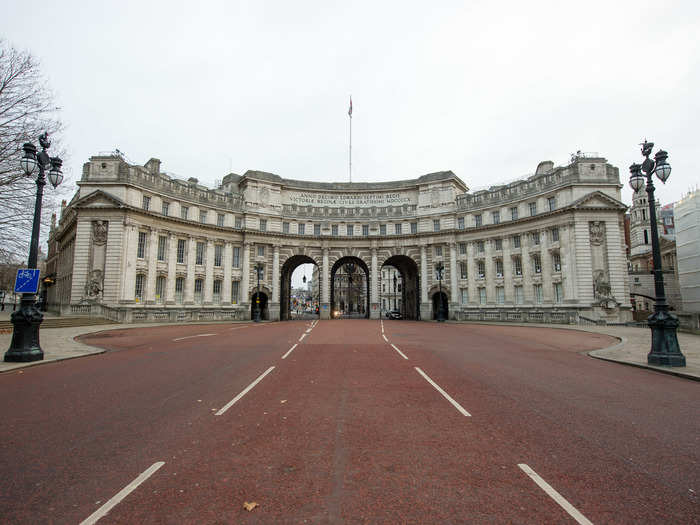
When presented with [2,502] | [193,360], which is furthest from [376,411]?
[193,360]

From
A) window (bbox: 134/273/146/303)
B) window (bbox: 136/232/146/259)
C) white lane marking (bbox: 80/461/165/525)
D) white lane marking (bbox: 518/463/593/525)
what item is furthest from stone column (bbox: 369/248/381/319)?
white lane marking (bbox: 80/461/165/525)

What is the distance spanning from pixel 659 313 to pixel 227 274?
141 ft

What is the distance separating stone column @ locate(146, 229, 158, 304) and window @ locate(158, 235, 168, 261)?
82 centimetres

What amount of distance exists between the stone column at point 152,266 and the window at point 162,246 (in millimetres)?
817

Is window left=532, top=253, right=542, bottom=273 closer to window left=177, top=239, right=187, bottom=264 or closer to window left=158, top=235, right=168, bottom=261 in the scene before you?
window left=177, top=239, right=187, bottom=264

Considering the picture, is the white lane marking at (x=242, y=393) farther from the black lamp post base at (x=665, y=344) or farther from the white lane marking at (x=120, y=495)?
the black lamp post base at (x=665, y=344)

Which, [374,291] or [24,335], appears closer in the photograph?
[24,335]

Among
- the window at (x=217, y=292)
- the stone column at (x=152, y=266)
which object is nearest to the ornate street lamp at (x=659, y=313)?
the stone column at (x=152, y=266)

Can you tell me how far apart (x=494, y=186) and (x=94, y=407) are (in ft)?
168

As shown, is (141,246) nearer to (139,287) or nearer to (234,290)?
(139,287)

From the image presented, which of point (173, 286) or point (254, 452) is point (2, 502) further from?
point (173, 286)

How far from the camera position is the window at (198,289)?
1726 inches

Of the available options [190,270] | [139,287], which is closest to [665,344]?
[139,287]

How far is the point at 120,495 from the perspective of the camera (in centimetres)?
355
